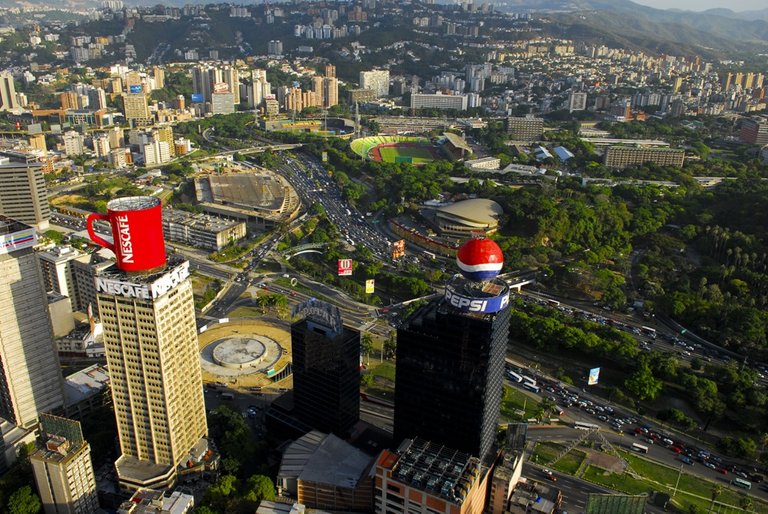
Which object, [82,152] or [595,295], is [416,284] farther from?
[82,152]

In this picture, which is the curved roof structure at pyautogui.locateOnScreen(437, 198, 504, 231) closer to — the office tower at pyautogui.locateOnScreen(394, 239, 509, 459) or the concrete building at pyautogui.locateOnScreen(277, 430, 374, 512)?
the office tower at pyautogui.locateOnScreen(394, 239, 509, 459)

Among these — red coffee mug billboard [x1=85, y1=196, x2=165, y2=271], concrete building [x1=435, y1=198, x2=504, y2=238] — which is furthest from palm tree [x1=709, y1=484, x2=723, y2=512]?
concrete building [x1=435, y1=198, x2=504, y2=238]

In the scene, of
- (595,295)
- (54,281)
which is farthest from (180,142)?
(595,295)

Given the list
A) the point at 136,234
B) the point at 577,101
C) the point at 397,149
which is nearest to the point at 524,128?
the point at 397,149

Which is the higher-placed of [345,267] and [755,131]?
[755,131]

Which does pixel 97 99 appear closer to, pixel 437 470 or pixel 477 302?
pixel 477 302

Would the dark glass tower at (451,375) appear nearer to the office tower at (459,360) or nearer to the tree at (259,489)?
the office tower at (459,360)

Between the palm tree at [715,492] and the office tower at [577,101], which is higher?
the office tower at [577,101]

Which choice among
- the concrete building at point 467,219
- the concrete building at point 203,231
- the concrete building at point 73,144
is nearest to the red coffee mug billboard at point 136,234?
the concrete building at point 203,231
